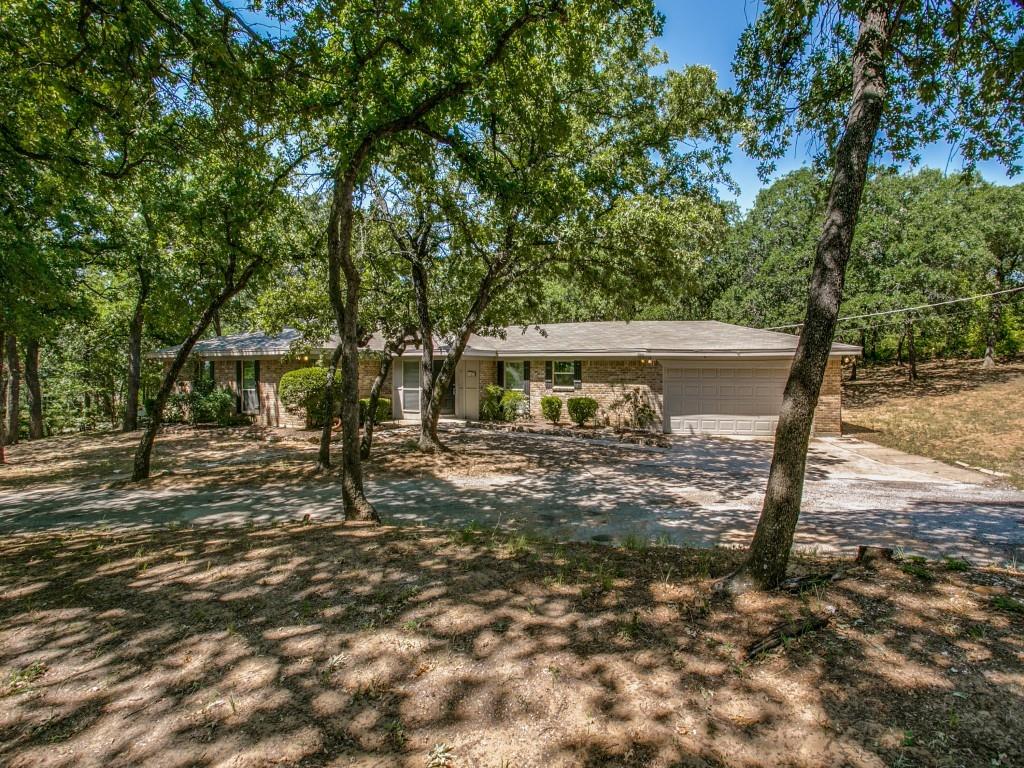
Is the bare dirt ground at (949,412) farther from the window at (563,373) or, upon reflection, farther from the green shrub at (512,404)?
the green shrub at (512,404)

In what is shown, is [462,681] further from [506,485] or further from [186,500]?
[186,500]

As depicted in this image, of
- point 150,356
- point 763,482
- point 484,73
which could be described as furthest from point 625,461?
point 150,356

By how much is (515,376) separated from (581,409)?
11.0 feet

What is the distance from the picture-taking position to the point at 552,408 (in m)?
17.8

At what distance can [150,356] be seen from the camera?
1930 cm

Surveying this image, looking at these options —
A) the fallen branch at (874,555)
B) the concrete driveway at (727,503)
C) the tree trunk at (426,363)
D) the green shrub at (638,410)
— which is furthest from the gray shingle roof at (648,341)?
the fallen branch at (874,555)

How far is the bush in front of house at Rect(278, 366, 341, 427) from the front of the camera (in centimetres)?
1614

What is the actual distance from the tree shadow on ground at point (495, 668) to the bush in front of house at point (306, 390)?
39.4 feet

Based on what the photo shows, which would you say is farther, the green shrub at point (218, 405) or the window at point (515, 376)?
the window at point (515, 376)

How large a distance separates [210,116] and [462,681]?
23.3 feet

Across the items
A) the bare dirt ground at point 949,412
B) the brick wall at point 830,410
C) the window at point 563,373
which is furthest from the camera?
the window at point 563,373

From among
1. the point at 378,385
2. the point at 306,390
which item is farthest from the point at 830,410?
the point at 306,390

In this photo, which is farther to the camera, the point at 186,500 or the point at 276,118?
the point at 186,500

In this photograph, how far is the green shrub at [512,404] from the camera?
60.2ft
